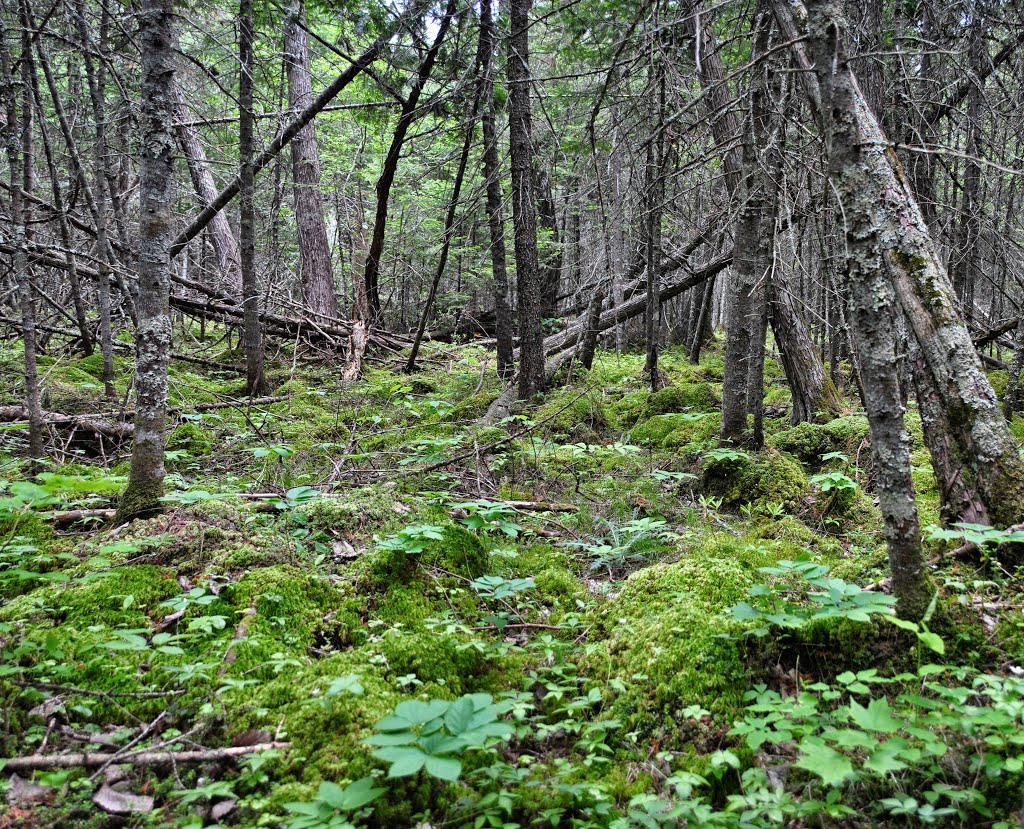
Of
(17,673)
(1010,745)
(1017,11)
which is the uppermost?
(1017,11)

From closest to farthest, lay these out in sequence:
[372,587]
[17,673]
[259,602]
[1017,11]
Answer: [17,673] < [259,602] < [372,587] < [1017,11]

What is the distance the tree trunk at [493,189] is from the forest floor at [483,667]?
4.18m

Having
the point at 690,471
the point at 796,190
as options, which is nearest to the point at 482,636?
the point at 690,471

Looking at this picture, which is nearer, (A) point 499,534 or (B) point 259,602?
(B) point 259,602

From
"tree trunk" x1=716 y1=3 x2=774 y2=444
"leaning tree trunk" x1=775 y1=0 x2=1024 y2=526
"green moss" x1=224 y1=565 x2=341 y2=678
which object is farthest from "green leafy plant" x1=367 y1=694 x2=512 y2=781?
"tree trunk" x1=716 y1=3 x2=774 y2=444

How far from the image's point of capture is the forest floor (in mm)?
1794

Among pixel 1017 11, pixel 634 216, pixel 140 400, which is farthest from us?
pixel 634 216

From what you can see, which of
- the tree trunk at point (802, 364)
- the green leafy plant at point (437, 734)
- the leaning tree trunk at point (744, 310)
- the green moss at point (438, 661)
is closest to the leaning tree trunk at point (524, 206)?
the leaning tree trunk at point (744, 310)

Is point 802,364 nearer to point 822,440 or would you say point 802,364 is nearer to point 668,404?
point 822,440

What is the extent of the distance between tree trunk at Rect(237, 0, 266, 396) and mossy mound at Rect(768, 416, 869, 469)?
20.4 feet

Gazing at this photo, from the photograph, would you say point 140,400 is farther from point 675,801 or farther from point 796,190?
point 796,190

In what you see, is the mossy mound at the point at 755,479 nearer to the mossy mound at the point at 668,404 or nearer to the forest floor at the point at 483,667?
the forest floor at the point at 483,667

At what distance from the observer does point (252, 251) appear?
7.13m

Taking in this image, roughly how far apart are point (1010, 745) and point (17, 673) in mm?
3465
